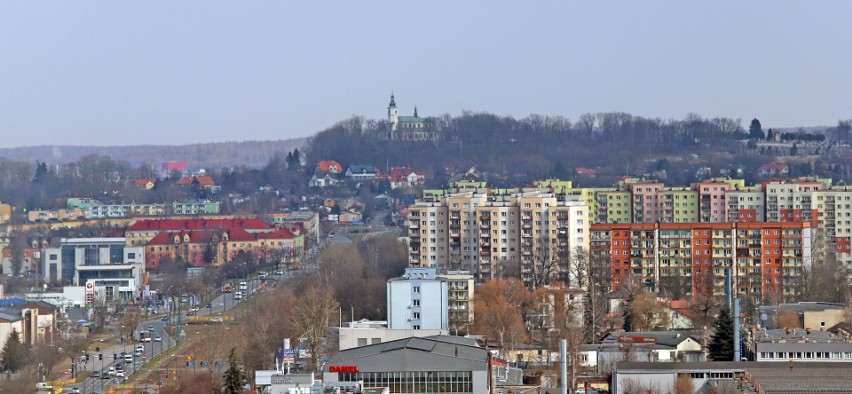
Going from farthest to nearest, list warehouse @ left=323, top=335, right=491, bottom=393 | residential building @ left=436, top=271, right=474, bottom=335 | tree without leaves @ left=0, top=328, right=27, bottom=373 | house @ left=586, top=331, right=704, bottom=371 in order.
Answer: residential building @ left=436, top=271, right=474, bottom=335, tree without leaves @ left=0, top=328, right=27, bottom=373, house @ left=586, top=331, right=704, bottom=371, warehouse @ left=323, top=335, right=491, bottom=393

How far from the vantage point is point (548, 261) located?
121 ft

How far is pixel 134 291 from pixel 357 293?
12.5m

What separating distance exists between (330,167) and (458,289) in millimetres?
47891

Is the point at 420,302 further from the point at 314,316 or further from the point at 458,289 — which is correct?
the point at 458,289

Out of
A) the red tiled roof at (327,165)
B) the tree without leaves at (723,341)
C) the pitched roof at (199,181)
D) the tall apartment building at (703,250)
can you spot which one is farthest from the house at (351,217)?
the tree without leaves at (723,341)

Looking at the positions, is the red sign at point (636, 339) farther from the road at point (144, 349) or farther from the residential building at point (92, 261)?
the residential building at point (92, 261)

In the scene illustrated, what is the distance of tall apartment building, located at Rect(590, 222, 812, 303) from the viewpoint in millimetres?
36938

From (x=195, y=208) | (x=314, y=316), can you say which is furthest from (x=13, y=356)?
(x=195, y=208)

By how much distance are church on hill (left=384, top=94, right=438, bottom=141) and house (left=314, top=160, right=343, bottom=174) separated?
690 cm

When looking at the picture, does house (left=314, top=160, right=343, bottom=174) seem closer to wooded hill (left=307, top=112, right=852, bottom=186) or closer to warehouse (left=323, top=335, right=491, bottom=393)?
wooded hill (left=307, top=112, right=852, bottom=186)

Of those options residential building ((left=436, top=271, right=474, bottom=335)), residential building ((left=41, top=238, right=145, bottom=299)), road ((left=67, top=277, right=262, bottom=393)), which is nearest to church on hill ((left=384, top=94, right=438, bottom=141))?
residential building ((left=41, top=238, right=145, bottom=299))

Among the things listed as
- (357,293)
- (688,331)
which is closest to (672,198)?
(357,293)

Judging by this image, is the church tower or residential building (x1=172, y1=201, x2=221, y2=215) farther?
the church tower

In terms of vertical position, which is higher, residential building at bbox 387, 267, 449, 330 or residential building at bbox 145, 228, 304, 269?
residential building at bbox 387, 267, 449, 330
